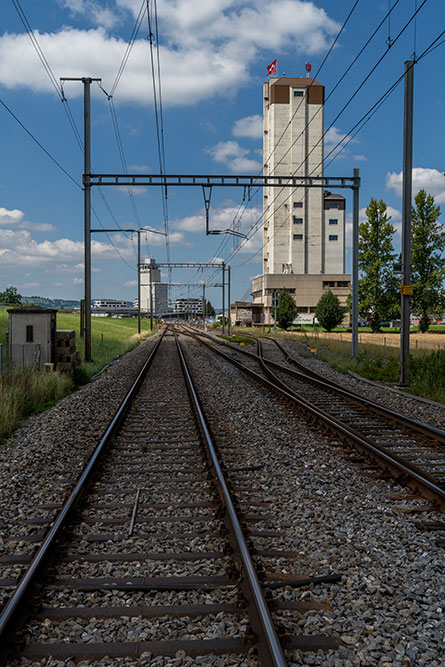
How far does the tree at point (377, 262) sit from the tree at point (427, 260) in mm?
3422

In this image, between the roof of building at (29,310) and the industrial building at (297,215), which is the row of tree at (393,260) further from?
the roof of building at (29,310)

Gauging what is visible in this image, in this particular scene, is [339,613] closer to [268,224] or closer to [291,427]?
[291,427]

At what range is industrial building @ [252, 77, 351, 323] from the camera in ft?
340

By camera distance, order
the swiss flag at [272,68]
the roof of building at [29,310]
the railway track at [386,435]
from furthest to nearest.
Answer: the swiss flag at [272,68]
the roof of building at [29,310]
the railway track at [386,435]

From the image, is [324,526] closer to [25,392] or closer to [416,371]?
[25,392]

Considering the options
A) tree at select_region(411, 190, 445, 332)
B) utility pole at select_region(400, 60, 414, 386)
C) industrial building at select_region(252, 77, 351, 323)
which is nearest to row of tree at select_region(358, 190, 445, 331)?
tree at select_region(411, 190, 445, 332)

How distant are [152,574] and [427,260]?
2769 inches

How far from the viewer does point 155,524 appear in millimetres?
5191

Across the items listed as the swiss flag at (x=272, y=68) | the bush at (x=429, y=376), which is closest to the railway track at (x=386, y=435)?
the bush at (x=429, y=376)

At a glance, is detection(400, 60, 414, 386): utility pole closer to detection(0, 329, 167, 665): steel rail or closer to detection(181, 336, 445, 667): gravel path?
detection(181, 336, 445, 667): gravel path

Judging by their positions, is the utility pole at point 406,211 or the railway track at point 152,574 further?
the utility pole at point 406,211

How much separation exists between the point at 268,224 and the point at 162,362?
90.2 meters

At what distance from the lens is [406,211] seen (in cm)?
1582

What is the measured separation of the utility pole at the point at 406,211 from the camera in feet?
50.9
